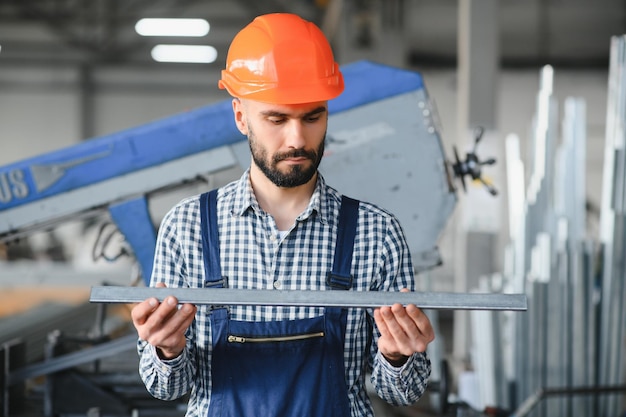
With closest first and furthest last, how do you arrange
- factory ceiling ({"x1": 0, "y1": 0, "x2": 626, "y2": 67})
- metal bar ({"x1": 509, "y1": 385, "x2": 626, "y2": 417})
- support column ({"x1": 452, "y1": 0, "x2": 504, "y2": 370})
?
metal bar ({"x1": 509, "y1": 385, "x2": 626, "y2": 417}) → support column ({"x1": 452, "y1": 0, "x2": 504, "y2": 370}) → factory ceiling ({"x1": 0, "y1": 0, "x2": 626, "y2": 67})

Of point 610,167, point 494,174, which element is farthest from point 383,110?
point 494,174

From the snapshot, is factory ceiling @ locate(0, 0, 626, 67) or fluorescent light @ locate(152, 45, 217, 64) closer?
factory ceiling @ locate(0, 0, 626, 67)

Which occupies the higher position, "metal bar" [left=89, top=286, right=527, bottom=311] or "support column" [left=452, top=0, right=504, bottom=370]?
"support column" [left=452, top=0, right=504, bottom=370]

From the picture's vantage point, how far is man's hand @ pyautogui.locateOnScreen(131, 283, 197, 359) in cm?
128

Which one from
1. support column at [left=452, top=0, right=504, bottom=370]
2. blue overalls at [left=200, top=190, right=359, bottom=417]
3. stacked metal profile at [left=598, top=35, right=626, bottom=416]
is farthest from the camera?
support column at [left=452, top=0, right=504, bottom=370]

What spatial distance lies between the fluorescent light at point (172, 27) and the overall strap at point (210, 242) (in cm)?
1044

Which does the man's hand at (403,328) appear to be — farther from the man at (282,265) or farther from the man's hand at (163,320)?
the man's hand at (163,320)

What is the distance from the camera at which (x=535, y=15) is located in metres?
12.6

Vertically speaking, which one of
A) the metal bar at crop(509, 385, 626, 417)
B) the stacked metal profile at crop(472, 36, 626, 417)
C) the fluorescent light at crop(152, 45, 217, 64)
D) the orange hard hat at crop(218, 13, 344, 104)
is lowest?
the metal bar at crop(509, 385, 626, 417)

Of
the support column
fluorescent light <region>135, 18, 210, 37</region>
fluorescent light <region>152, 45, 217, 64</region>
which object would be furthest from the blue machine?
fluorescent light <region>152, 45, 217, 64</region>

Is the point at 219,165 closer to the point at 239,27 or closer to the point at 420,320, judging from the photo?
the point at 420,320

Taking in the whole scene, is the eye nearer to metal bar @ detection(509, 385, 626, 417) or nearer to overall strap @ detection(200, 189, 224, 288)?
overall strap @ detection(200, 189, 224, 288)

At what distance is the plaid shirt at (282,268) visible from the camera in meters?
1.43

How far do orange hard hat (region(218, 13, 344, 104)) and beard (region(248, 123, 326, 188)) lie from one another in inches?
3.4
